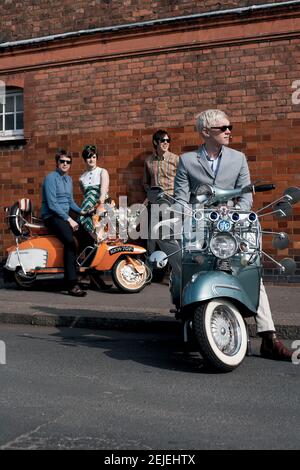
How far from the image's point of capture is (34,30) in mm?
11750

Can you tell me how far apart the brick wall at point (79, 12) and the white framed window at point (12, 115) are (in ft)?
3.04

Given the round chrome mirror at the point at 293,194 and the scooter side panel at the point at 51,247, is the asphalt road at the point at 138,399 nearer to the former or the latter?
the round chrome mirror at the point at 293,194

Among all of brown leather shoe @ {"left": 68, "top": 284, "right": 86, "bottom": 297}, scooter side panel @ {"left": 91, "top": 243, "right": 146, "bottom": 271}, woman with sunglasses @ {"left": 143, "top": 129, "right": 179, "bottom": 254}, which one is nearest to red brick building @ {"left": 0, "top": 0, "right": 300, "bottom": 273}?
woman with sunglasses @ {"left": 143, "top": 129, "right": 179, "bottom": 254}

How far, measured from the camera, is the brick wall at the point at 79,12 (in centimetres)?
1059

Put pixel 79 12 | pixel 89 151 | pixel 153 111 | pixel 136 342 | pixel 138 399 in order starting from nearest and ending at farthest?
pixel 138 399 < pixel 136 342 < pixel 89 151 < pixel 153 111 < pixel 79 12

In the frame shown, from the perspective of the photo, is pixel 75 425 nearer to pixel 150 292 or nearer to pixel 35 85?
pixel 150 292

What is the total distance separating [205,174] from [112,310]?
2567 mm

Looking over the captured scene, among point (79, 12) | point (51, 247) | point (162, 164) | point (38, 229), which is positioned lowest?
point (51, 247)

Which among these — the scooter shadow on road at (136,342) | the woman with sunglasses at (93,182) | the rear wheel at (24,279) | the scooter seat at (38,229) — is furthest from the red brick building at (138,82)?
the scooter shadow on road at (136,342)

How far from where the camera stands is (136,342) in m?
6.73

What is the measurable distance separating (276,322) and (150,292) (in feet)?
9.67

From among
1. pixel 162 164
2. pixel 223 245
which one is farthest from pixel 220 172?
pixel 162 164

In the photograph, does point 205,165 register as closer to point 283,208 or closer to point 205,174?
point 205,174

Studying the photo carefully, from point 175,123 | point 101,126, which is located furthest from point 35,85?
point 175,123
